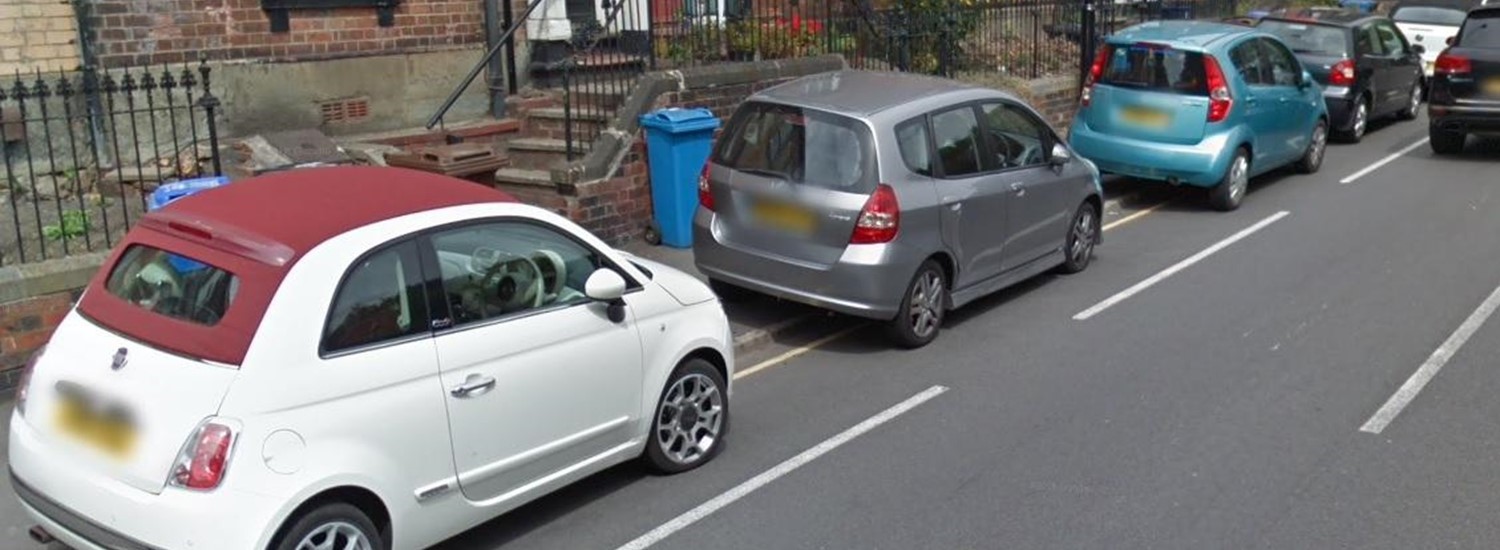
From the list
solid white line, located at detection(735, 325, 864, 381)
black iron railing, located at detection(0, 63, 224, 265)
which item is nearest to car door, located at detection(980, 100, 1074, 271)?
solid white line, located at detection(735, 325, 864, 381)

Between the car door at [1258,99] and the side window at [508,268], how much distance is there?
28.3ft

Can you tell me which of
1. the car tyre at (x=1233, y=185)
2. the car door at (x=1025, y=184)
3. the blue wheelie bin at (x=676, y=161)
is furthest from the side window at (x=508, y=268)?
the car tyre at (x=1233, y=185)

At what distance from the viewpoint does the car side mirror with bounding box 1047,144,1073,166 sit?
9445 millimetres

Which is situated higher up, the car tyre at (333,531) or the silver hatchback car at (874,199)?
the silver hatchback car at (874,199)

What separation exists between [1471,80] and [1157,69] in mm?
4496

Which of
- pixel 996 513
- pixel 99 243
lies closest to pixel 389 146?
pixel 99 243

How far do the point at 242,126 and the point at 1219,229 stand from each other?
812 centimetres

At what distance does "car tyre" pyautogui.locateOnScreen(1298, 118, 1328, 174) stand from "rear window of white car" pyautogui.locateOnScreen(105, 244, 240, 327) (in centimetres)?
1207

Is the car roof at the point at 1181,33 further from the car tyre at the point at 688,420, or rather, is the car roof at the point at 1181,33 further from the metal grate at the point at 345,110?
the car tyre at the point at 688,420

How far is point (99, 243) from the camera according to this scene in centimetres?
814

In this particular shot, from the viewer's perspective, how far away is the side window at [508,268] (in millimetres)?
5211

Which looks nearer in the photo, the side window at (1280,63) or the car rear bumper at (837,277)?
the car rear bumper at (837,277)

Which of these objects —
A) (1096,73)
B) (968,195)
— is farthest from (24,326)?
(1096,73)

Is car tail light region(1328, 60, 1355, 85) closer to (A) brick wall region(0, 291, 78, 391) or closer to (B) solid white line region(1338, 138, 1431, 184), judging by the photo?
(B) solid white line region(1338, 138, 1431, 184)
